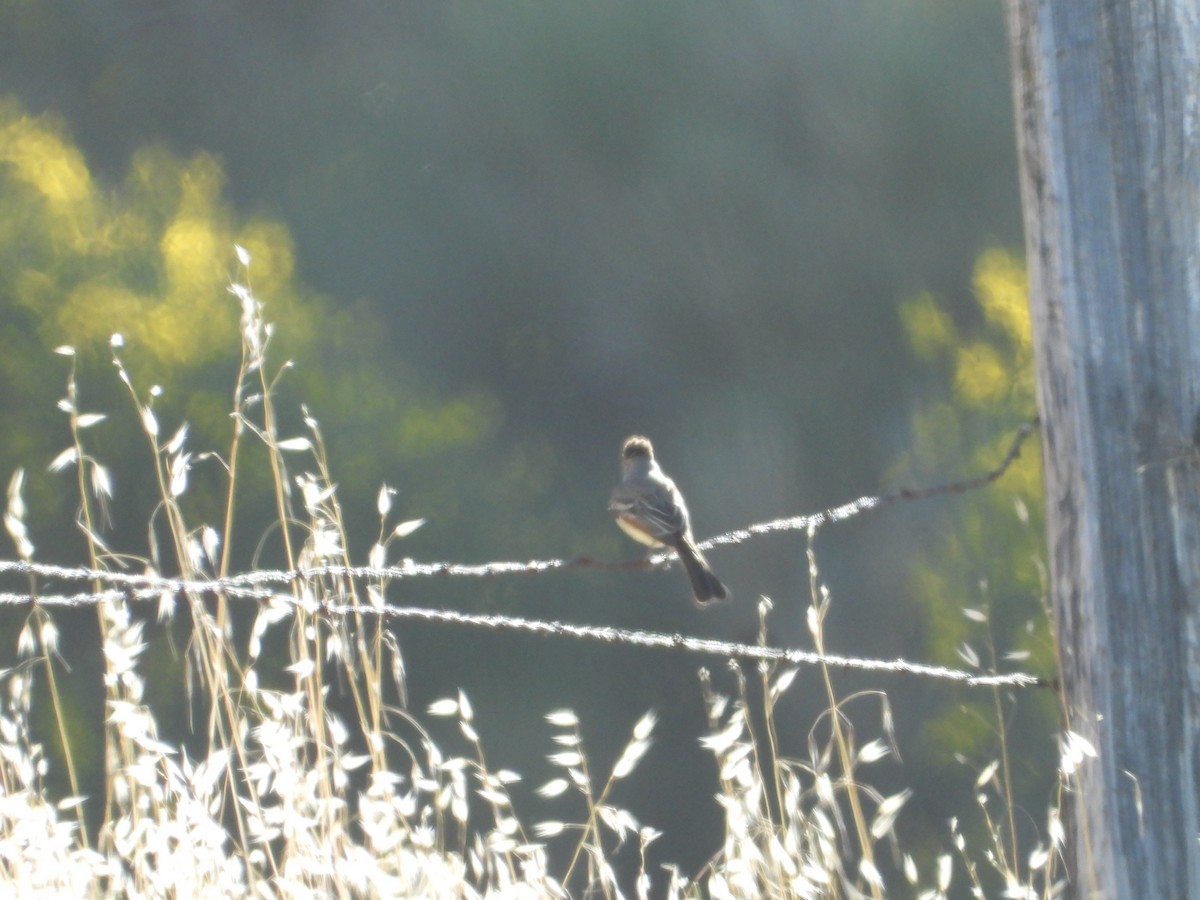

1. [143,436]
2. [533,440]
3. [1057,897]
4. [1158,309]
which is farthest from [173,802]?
[533,440]

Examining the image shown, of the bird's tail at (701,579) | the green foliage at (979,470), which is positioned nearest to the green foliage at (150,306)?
the green foliage at (979,470)

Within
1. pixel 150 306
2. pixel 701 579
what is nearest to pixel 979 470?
pixel 150 306

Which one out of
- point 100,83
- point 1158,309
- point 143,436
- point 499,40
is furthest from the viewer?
point 499,40

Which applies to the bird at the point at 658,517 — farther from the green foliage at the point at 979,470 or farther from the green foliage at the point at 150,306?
the green foliage at the point at 979,470

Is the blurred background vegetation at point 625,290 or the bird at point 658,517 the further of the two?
the blurred background vegetation at point 625,290

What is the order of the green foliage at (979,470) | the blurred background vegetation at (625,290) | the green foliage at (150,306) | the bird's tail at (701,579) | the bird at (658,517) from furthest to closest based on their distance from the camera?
1. the green foliage at (979,470)
2. the blurred background vegetation at (625,290)
3. the green foliage at (150,306)
4. the bird at (658,517)
5. the bird's tail at (701,579)

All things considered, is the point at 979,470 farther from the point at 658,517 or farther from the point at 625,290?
the point at 658,517

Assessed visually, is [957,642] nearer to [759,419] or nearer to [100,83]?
[759,419]

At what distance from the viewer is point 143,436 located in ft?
33.0

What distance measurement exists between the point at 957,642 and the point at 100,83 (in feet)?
23.8

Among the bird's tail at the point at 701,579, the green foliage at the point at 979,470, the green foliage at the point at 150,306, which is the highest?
the green foliage at the point at 150,306

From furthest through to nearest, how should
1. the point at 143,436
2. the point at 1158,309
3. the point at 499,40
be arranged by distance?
the point at 499,40
the point at 143,436
the point at 1158,309

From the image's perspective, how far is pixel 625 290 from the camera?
11445 millimetres

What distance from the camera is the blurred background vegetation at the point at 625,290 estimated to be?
10602 mm
